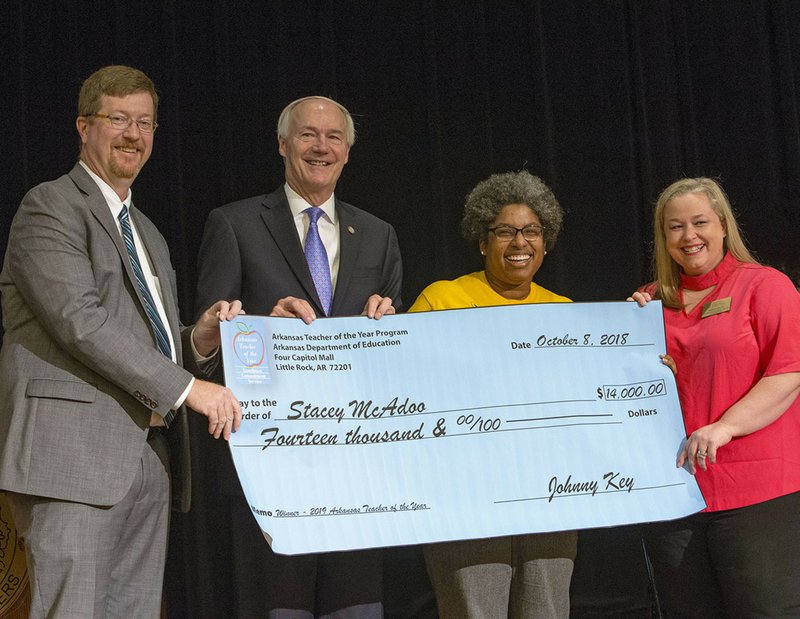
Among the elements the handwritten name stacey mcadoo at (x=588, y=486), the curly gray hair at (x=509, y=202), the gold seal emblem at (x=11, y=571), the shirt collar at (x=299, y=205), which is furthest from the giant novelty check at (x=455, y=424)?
→ the gold seal emblem at (x=11, y=571)

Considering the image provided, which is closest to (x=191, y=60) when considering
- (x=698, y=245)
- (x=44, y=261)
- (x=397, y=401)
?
(x=44, y=261)

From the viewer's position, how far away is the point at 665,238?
264 cm

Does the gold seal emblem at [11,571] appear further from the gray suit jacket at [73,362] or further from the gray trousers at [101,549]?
the gray suit jacket at [73,362]

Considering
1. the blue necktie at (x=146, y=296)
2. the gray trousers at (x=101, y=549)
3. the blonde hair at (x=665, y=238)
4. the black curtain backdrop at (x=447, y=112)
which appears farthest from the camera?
the black curtain backdrop at (x=447, y=112)

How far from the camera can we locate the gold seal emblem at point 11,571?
2.61 metres

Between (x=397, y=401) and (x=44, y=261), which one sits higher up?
(x=44, y=261)

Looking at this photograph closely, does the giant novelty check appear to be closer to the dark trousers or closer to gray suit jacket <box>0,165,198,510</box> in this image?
the dark trousers

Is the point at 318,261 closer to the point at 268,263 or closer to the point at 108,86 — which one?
the point at 268,263

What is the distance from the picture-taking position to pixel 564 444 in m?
2.38

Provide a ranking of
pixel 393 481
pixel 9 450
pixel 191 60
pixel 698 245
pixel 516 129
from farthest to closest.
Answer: pixel 516 129
pixel 191 60
pixel 698 245
pixel 393 481
pixel 9 450

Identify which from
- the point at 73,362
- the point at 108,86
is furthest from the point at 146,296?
the point at 108,86

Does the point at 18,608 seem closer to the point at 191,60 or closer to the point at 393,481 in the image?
the point at 393,481

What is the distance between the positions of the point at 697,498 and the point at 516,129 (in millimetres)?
1858

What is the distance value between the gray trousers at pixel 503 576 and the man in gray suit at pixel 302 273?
0.25m
